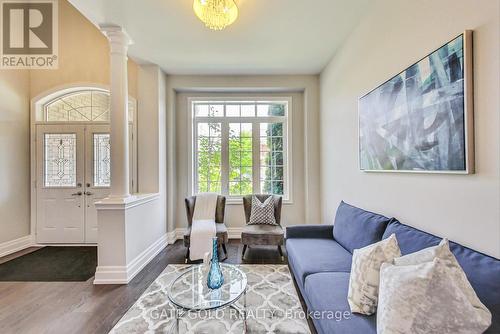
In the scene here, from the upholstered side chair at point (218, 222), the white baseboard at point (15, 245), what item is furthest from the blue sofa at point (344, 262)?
the white baseboard at point (15, 245)

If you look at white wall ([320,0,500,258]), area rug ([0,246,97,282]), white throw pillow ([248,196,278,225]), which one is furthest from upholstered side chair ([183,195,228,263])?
white wall ([320,0,500,258])

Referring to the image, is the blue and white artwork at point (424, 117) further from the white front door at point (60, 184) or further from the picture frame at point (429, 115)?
the white front door at point (60, 184)

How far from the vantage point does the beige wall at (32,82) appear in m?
3.75

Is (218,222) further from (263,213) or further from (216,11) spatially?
(216,11)

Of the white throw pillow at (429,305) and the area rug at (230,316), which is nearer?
the white throw pillow at (429,305)

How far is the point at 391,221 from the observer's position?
6.37 ft

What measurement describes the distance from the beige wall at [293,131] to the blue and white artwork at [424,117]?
6.32ft

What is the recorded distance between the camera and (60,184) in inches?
158

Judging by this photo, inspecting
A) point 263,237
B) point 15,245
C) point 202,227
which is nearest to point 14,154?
point 15,245

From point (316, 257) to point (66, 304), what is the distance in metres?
2.51

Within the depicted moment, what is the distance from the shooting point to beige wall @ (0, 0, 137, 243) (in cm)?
375

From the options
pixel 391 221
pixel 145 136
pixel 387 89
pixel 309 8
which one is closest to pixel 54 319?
pixel 145 136

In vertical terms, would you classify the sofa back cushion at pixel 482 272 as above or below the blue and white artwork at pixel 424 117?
below

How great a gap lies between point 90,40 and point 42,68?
3.25 ft
